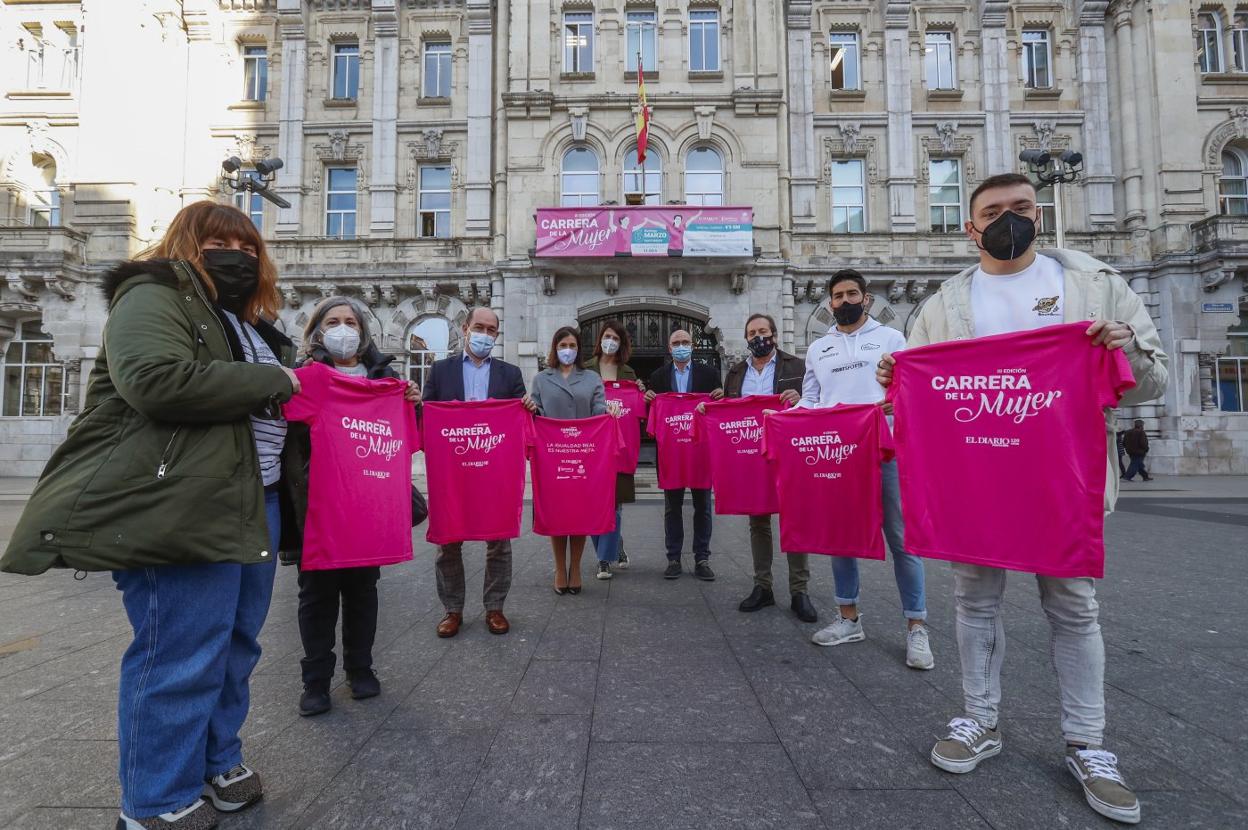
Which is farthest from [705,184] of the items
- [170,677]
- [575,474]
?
[170,677]

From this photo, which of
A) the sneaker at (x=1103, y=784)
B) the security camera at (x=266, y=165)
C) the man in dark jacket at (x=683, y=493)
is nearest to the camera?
the sneaker at (x=1103, y=784)

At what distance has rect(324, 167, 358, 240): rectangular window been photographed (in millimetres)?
18328

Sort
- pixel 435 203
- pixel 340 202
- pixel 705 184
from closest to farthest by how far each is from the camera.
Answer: pixel 705 184, pixel 435 203, pixel 340 202

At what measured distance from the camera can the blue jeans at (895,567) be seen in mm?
3515

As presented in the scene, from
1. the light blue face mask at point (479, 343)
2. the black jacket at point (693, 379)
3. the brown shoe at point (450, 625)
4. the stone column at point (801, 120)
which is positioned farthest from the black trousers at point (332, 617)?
the stone column at point (801, 120)

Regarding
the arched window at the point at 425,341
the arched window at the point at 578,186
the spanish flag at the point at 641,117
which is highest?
the spanish flag at the point at 641,117

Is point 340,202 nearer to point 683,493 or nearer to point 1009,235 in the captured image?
point 683,493

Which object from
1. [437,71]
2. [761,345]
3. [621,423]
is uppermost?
[437,71]

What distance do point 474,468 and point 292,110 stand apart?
19.5 metres

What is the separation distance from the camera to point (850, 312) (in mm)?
3764

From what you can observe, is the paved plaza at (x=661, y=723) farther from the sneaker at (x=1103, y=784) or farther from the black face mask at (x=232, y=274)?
the black face mask at (x=232, y=274)

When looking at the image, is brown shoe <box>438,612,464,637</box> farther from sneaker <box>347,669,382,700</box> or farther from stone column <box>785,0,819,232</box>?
stone column <box>785,0,819,232</box>

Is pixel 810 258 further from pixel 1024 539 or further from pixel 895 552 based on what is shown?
pixel 1024 539

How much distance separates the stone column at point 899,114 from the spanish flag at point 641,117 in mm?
7512
